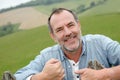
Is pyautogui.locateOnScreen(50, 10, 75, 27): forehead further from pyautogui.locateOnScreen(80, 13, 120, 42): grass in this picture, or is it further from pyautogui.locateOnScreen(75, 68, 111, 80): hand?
pyautogui.locateOnScreen(80, 13, 120, 42): grass

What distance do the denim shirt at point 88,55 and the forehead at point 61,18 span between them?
1.05 ft

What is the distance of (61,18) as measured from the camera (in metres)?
3.76

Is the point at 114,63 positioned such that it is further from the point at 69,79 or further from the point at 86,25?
the point at 86,25

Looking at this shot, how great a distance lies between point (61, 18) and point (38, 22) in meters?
45.3

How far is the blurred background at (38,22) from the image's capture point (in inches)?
1745

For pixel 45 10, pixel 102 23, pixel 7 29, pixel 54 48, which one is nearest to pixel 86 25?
pixel 102 23

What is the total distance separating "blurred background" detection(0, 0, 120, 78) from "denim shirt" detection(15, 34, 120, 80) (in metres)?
37.8

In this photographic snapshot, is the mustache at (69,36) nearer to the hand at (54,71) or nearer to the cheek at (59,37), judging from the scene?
the cheek at (59,37)

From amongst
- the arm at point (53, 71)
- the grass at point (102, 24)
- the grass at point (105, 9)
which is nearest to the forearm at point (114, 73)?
the arm at point (53, 71)

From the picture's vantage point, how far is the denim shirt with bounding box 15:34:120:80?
144 inches

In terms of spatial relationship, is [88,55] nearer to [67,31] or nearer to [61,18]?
[67,31]

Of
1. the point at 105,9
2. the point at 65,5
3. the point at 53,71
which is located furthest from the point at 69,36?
the point at 105,9

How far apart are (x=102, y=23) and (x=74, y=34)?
4389cm

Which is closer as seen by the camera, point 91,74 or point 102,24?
point 91,74
